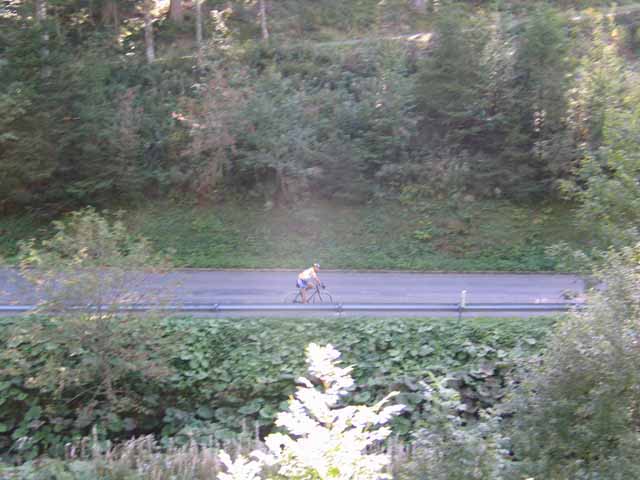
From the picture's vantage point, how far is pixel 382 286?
21312 millimetres

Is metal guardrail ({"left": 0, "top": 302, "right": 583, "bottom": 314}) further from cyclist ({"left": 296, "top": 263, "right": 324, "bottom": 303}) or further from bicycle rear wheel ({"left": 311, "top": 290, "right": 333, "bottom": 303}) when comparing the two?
bicycle rear wheel ({"left": 311, "top": 290, "right": 333, "bottom": 303})

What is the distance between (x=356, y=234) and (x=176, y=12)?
1879 cm

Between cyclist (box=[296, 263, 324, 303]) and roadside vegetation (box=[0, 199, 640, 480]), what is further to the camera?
cyclist (box=[296, 263, 324, 303])

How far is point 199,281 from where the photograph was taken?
21.6 metres

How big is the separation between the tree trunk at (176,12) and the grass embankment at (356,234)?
14247 millimetres

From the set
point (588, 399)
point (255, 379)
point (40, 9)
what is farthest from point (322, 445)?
point (40, 9)

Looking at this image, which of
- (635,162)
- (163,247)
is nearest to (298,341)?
(635,162)

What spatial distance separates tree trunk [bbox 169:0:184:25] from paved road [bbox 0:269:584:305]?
18.7 meters

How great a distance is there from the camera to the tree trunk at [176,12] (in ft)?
117

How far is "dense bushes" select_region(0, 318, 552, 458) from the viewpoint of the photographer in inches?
429

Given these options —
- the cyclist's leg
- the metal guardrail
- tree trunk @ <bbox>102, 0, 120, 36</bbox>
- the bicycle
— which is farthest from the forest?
the cyclist's leg

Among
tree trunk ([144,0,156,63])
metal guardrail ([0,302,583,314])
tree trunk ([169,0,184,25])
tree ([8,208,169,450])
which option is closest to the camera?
tree ([8,208,169,450])

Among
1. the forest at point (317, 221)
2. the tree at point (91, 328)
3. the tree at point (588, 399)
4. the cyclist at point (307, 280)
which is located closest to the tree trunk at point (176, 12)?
the forest at point (317, 221)

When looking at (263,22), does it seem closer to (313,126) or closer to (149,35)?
(149,35)
